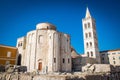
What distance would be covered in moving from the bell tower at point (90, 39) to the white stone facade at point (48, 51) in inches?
744

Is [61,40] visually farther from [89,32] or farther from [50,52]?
[89,32]

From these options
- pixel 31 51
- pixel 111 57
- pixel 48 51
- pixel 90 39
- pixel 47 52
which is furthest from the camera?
pixel 111 57

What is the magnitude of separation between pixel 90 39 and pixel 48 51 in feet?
88.8

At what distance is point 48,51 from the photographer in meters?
32.9

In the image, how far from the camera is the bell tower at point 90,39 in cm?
5165

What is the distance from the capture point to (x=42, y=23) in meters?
41.1

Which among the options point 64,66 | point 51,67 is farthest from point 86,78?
point 64,66

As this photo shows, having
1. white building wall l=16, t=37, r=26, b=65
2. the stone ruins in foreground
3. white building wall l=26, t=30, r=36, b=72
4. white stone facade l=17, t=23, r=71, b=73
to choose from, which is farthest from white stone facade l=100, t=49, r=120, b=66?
white building wall l=26, t=30, r=36, b=72

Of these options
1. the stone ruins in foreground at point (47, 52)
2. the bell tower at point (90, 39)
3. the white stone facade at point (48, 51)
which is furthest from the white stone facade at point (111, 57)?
the white stone facade at point (48, 51)

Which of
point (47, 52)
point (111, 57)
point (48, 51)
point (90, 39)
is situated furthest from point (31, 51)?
point (111, 57)

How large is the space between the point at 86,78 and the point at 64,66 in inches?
797

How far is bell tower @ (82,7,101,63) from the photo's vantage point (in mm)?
51650

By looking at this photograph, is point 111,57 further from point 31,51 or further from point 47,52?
point 31,51

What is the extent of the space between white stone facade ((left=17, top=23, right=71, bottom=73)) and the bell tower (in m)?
18.9
